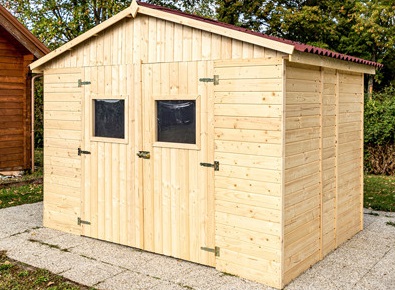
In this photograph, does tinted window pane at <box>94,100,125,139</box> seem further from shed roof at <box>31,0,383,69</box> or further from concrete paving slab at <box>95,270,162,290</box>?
concrete paving slab at <box>95,270,162,290</box>

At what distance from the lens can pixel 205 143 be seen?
5602 mm

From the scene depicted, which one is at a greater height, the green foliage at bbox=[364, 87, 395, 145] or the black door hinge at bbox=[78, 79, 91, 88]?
the black door hinge at bbox=[78, 79, 91, 88]

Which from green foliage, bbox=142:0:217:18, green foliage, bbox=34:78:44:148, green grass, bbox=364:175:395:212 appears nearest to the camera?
green grass, bbox=364:175:395:212

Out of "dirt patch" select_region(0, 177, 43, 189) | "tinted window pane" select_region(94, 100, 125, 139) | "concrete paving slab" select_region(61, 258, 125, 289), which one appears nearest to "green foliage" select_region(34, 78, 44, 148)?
"dirt patch" select_region(0, 177, 43, 189)

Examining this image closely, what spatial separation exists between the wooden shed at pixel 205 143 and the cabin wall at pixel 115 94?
2cm

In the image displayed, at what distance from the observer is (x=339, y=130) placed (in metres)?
6.52

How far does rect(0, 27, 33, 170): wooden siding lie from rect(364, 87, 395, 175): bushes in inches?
360

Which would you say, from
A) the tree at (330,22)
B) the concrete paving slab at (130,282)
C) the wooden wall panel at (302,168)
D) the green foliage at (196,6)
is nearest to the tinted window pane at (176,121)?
the wooden wall panel at (302,168)

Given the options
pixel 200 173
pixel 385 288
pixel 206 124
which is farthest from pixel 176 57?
pixel 385 288

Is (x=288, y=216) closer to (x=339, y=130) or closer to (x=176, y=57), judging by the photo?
(x=339, y=130)

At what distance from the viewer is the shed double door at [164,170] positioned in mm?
5637

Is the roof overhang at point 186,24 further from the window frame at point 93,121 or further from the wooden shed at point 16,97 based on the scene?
the wooden shed at point 16,97

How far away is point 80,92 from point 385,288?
4.64 meters

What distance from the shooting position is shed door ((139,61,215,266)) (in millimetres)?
5617
